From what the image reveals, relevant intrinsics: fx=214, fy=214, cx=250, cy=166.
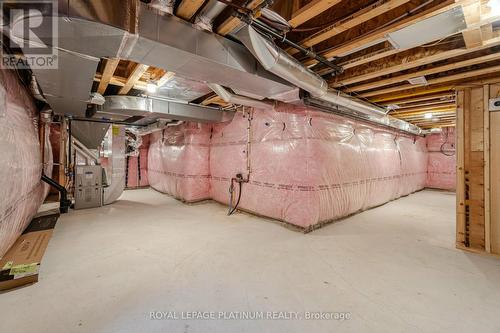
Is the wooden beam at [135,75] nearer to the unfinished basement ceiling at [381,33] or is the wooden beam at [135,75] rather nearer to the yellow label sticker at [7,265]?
the unfinished basement ceiling at [381,33]

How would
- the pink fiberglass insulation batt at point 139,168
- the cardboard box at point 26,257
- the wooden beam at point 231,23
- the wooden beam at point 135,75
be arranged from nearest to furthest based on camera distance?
the wooden beam at point 231,23 < the cardboard box at point 26,257 < the wooden beam at point 135,75 < the pink fiberglass insulation batt at point 139,168

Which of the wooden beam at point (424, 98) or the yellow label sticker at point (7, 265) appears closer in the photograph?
the yellow label sticker at point (7, 265)

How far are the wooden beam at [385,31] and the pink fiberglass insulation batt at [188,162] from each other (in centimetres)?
387

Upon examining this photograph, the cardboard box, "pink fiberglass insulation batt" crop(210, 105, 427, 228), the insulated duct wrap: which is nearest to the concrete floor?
the cardboard box

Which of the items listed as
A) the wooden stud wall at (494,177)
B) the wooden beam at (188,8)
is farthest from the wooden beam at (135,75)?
the wooden stud wall at (494,177)

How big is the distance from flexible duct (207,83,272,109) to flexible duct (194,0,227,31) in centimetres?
110

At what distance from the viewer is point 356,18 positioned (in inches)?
64.4

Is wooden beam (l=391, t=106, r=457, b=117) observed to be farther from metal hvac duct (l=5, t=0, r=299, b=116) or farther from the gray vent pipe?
metal hvac duct (l=5, t=0, r=299, b=116)

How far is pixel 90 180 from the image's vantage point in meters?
4.71

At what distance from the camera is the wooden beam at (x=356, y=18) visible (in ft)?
4.86

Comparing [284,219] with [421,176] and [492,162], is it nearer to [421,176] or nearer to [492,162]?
[492,162]

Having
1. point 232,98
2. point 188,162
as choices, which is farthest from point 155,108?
point 188,162

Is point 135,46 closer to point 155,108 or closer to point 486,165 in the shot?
point 155,108

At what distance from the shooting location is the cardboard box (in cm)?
184
